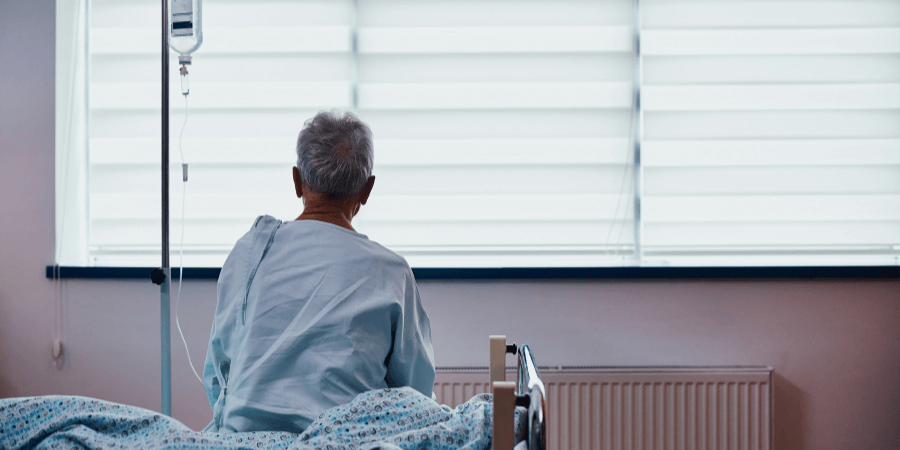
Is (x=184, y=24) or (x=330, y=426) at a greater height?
(x=184, y=24)

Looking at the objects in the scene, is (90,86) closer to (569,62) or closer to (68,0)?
(68,0)

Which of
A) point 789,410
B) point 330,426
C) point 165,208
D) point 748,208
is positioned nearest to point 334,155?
point 330,426

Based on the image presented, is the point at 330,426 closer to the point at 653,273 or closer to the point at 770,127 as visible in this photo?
the point at 653,273

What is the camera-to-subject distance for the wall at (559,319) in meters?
1.93

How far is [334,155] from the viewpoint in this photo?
112 cm

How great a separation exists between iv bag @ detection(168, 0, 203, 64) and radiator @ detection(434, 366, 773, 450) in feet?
4.37

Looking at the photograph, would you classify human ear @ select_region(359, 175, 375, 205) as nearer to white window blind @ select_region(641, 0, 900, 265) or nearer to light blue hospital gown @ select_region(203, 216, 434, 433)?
light blue hospital gown @ select_region(203, 216, 434, 433)

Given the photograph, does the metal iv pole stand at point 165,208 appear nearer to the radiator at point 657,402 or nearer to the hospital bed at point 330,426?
the hospital bed at point 330,426

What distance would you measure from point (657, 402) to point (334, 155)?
4.69 feet

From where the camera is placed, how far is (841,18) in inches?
79.0

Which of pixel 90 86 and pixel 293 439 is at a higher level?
pixel 90 86

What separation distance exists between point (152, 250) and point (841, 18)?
2835 millimetres

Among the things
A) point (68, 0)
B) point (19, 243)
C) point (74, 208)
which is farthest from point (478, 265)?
point (68, 0)

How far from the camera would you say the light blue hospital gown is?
97 cm
